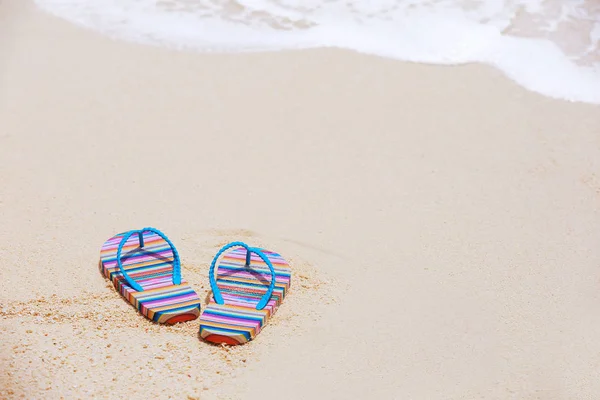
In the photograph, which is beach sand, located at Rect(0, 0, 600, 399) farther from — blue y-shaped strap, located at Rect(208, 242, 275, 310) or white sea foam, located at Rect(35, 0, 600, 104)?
white sea foam, located at Rect(35, 0, 600, 104)

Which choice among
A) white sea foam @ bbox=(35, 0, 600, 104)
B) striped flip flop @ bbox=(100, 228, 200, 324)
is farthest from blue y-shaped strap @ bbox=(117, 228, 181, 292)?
white sea foam @ bbox=(35, 0, 600, 104)

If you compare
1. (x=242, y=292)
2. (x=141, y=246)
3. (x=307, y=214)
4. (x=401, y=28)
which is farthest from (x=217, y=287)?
(x=401, y=28)

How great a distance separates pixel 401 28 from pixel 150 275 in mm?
3183

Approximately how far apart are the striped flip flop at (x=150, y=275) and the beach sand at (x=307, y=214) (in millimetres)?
61

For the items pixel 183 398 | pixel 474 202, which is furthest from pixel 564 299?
pixel 183 398

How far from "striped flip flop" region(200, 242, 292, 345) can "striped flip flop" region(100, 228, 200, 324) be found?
10 cm

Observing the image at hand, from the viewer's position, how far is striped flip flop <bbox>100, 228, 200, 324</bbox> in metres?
2.92

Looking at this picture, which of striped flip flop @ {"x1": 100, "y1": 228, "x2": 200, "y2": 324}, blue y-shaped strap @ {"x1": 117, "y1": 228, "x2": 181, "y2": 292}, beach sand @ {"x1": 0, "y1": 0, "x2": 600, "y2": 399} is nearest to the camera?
beach sand @ {"x1": 0, "y1": 0, "x2": 600, "y2": 399}

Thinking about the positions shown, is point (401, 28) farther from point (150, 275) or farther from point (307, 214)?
point (150, 275)

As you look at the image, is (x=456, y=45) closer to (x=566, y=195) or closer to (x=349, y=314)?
(x=566, y=195)

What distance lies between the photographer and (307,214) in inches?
142

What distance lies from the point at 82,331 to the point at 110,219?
2.47ft

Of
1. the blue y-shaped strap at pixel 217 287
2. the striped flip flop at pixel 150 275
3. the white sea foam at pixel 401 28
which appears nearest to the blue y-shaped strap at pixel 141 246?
the striped flip flop at pixel 150 275

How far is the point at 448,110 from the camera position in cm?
450
